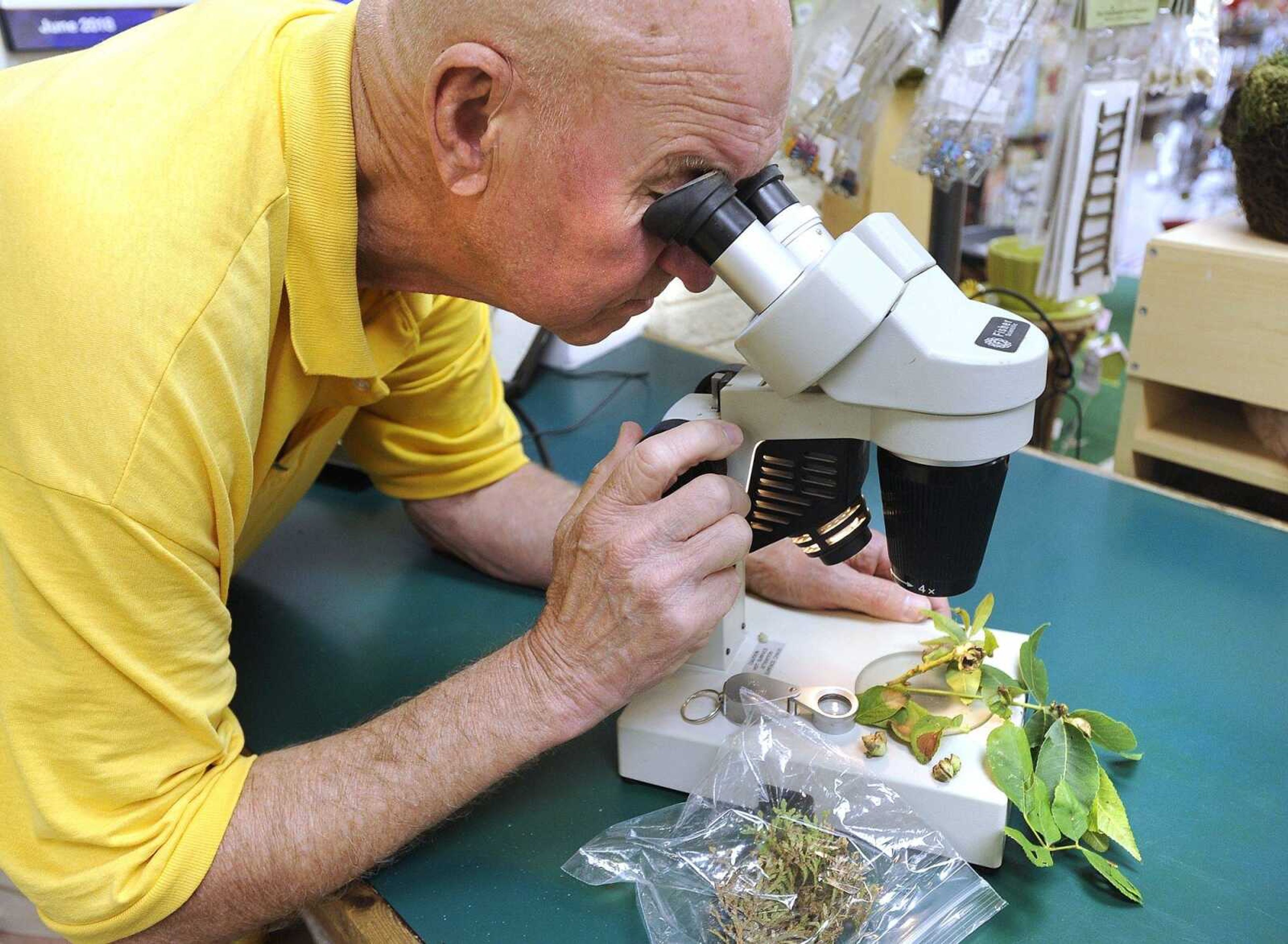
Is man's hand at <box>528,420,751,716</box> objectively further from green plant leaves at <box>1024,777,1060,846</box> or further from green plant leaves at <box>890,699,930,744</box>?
green plant leaves at <box>1024,777,1060,846</box>

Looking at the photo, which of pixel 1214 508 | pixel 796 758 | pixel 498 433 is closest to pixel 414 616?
pixel 498 433

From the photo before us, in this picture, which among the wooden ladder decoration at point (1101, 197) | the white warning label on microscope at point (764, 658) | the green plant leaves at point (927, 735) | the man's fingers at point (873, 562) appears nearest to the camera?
the green plant leaves at point (927, 735)

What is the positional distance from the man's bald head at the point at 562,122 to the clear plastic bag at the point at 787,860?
1.31 ft

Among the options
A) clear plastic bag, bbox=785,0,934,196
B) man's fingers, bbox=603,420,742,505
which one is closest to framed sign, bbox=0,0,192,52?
clear plastic bag, bbox=785,0,934,196

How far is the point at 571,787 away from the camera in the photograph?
865 mm

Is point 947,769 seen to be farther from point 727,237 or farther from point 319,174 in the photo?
point 319,174

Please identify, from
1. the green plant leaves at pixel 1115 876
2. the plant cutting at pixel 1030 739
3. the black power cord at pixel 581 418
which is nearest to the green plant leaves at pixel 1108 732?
the plant cutting at pixel 1030 739

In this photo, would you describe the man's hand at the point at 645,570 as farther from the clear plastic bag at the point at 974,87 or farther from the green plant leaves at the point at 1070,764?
the clear plastic bag at the point at 974,87

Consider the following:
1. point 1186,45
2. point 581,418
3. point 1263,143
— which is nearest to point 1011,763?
point 1263,143

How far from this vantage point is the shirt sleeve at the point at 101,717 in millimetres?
673

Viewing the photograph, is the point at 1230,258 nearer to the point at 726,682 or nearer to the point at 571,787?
the point at 726,682

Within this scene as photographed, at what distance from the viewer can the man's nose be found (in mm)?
796

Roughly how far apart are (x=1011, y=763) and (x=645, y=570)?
312 mm

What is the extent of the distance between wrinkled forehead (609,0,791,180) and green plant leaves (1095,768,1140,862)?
0.55 metres
